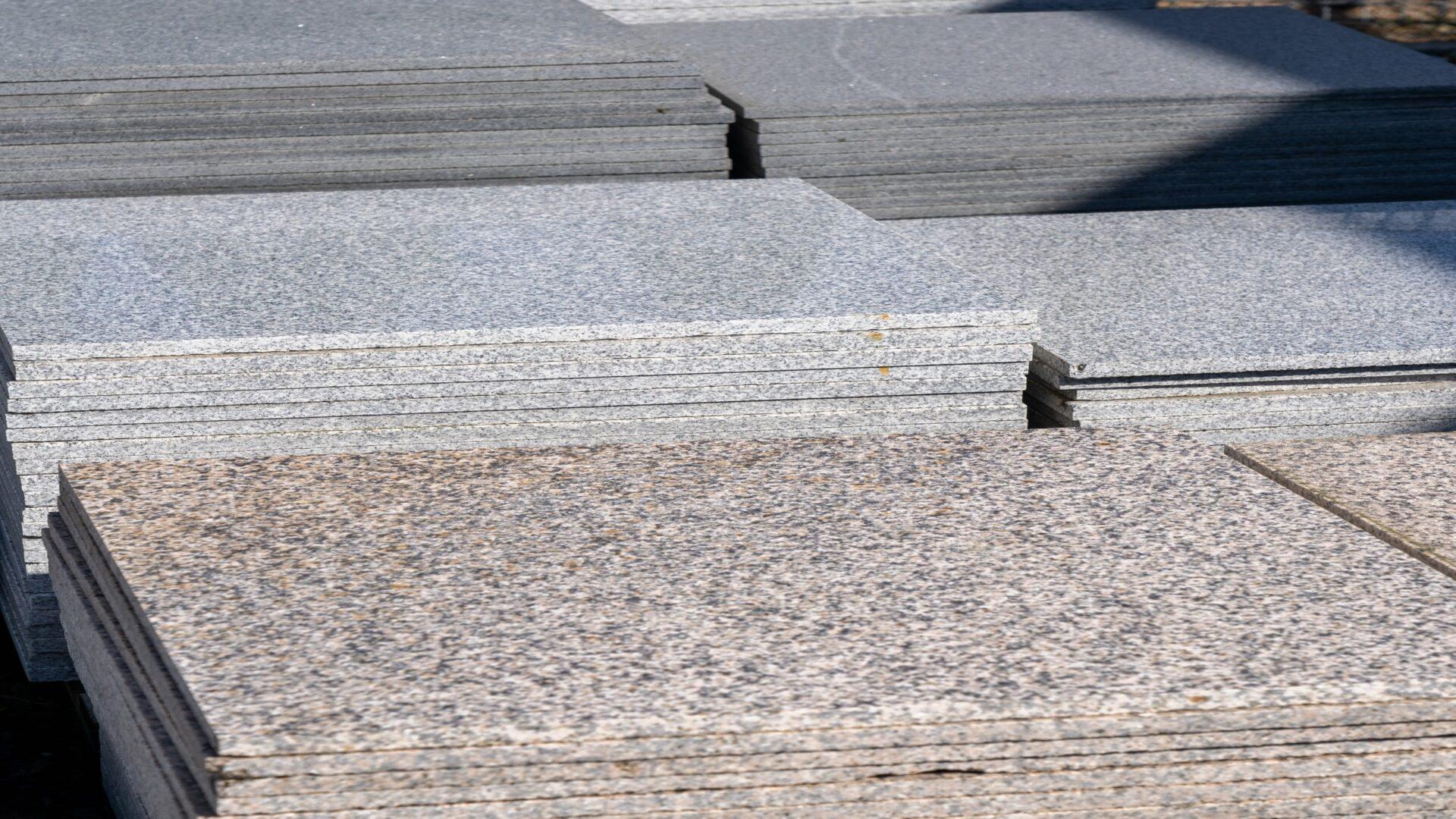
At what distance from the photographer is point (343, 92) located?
5.19 metres

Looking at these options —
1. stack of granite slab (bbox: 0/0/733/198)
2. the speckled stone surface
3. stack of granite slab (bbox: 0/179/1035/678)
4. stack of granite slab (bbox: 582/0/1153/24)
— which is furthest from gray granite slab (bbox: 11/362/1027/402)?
stack of granite slab (bbox: 582/0/1153/24)

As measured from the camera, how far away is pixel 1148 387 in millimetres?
3844

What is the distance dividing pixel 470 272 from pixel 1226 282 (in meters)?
1.98

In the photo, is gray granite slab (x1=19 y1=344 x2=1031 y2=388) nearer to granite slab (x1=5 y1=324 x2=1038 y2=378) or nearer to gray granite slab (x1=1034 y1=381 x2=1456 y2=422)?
granite slab (x1=5 y1=324 x2=1038 y2=378)

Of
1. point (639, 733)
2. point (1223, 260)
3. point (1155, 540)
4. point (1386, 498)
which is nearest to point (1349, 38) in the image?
point (1223, 260)

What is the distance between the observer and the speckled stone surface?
3088 mm

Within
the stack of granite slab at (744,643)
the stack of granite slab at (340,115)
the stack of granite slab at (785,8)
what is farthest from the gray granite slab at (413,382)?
the stack of granite slab at (785,8)

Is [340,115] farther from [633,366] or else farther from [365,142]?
[633,366]

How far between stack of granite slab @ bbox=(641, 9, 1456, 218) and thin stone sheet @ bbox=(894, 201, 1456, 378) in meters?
0.34

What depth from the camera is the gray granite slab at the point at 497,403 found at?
3.40 m

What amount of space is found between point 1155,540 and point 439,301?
1.61 meters

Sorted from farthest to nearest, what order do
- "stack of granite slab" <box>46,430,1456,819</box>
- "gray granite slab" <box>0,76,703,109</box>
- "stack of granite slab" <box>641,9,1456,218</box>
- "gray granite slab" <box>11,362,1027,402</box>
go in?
"stack of granite slab" <box>641,9,1456,218</box>, "gray granite slab" <box>0,76,703,109</box>, "gray granite slab" <box>11,362,1027,402</box>, "stack of granite slab" <box>46,430,1456,819</box>

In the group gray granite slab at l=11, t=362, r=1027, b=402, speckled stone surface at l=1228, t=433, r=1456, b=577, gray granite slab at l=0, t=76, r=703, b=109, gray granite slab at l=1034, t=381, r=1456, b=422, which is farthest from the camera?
gray granite slab at l=0, t=76, r=703, b=109

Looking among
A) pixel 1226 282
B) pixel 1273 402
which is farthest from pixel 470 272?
pixel 1226 282
